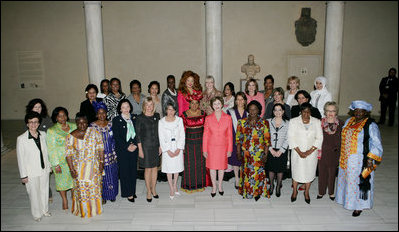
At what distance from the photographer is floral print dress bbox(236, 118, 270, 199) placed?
15.7ft

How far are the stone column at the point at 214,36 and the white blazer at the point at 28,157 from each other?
6301 millimetres

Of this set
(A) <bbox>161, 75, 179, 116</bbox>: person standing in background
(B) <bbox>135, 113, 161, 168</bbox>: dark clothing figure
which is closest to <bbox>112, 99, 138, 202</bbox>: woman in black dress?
(B) <bbox>135, 113, 161, 168</bbox>: dark clothing figure

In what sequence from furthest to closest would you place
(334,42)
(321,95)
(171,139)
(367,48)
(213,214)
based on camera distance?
(367,48), (334,42), (321,95), (171,139), (213,214)

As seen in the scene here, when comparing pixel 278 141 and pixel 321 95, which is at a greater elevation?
pixel 321 95

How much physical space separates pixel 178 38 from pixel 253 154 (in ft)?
25.4

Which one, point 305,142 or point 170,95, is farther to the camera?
point 170,95

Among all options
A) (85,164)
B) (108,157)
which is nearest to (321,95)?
(108,157)

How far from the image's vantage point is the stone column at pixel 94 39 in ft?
30.0

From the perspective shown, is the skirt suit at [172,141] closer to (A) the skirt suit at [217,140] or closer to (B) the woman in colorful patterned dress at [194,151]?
(B) the woman in colorful patterned dress at [194,151]

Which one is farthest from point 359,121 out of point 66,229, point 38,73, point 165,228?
point 38,73

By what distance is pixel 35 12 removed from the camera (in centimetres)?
1143

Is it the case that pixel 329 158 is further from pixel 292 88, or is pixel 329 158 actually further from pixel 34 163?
pixel 34 163

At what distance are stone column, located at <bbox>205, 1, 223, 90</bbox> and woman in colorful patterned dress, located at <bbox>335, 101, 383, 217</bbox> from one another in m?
5.67

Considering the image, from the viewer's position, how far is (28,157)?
4207 millimetres
